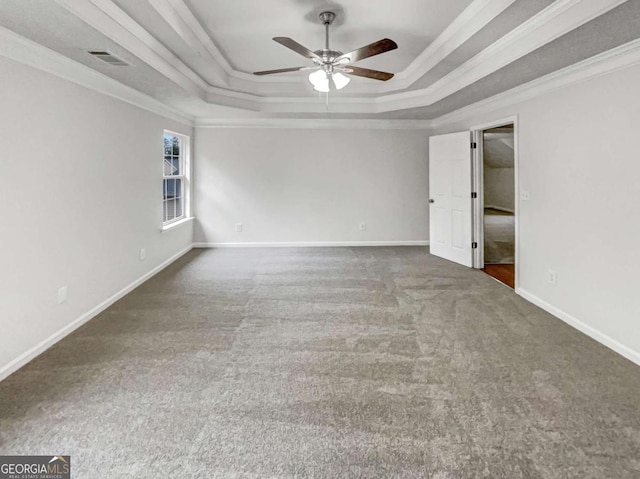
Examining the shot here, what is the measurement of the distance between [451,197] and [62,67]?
4.86m

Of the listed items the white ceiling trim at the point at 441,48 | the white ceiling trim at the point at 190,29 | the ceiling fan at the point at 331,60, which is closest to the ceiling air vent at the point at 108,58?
the white ceiling trim at the point at 190,29

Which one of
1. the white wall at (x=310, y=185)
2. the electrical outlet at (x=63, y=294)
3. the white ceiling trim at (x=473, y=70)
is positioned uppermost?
the white ceiling trim at (x=473, y=70)

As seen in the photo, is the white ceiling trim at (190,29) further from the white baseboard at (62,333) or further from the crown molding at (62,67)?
the white baseboard at (62,333)

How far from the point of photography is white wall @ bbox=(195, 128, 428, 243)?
21.5 ft

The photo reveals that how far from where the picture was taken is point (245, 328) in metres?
3.18

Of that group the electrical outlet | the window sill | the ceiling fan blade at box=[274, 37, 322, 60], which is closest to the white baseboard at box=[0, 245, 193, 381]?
the electrical outlet

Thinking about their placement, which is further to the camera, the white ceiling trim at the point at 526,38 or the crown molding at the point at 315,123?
the crown molding at the point at 315,123

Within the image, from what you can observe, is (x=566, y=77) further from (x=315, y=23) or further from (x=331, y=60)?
(x=315, y=23)

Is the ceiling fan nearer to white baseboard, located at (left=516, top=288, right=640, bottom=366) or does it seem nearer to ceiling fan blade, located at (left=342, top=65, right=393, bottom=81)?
ceiling fan blade, located at (left=342, top=65, right=393, bottom=81)

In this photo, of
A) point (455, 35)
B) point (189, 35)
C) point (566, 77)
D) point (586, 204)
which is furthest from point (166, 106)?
point (586, 204)

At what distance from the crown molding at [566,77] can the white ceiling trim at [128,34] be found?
136 inches

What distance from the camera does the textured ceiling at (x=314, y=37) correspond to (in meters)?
2.35

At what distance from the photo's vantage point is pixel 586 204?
122 inches

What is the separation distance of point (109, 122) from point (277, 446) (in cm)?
339
